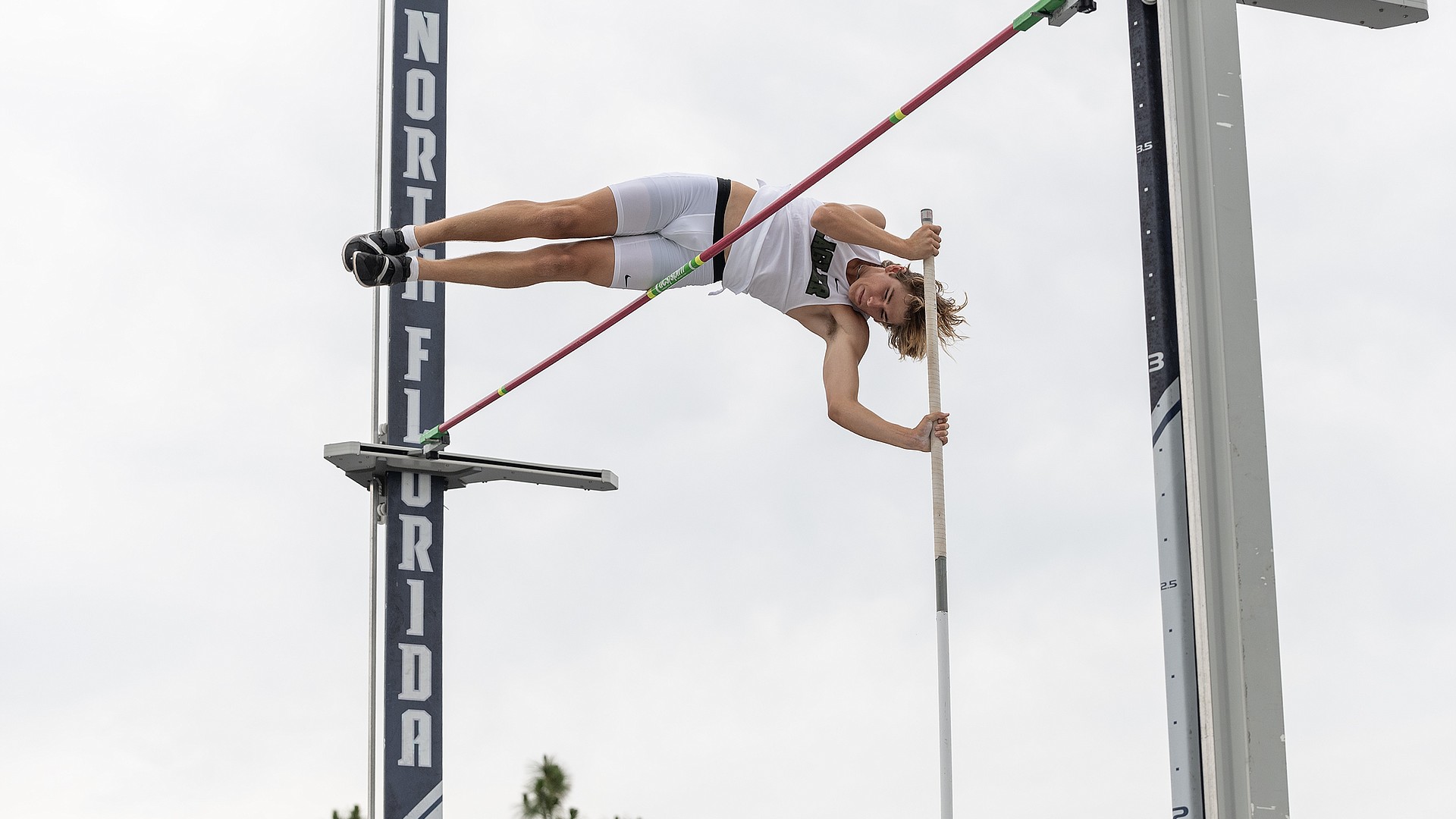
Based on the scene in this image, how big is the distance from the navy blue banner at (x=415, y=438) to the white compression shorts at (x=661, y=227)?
1580mm

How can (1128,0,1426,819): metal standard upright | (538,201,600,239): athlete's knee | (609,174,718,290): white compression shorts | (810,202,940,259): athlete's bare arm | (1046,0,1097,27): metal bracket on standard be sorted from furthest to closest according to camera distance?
(609,174,718,290): white compression shorts → (538,201,600,239): athlete's knee → (810,202,940,259): athlete's bare arm → (1046,0,1097,27): metal bracket on standard → (1128,0,1426,819): metal standard upright

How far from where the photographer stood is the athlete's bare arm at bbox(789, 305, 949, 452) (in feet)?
18.8

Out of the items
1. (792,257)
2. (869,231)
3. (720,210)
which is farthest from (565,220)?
(869,231)

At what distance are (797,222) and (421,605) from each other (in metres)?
2.67

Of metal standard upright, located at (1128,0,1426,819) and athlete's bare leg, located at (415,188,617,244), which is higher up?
athlete's bare leg, located at (415,188,617,244)

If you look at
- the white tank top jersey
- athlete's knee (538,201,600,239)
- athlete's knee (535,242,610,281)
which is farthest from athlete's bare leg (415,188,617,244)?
the white tank top jersey

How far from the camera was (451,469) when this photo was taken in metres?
7.81

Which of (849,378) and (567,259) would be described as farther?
(567,259)

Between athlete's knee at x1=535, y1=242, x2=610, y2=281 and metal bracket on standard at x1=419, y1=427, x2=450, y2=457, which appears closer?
athlete's knee at x1=535, y1=242, x2=610, y2=281

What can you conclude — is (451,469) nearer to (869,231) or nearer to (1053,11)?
(869,231)

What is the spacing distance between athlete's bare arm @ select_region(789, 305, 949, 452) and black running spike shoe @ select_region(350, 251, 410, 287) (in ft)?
4.91

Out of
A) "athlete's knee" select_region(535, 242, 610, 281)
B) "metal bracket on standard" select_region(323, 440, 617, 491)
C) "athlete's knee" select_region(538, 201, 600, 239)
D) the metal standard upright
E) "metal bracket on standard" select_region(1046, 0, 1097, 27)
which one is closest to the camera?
the metal standard upright

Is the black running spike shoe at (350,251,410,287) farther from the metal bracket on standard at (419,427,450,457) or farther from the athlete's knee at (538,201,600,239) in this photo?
the metal bracket on standard at (419,427,450,457)

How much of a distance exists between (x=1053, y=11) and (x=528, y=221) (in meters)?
2.50
